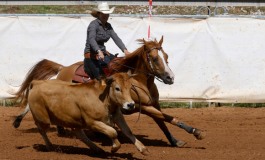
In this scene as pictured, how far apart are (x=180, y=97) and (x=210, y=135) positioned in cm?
303

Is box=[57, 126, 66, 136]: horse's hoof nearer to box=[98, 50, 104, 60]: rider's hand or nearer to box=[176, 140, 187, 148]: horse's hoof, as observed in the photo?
box=[98, 50, 104, 60]: rider's hand

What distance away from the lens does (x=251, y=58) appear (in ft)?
44.5

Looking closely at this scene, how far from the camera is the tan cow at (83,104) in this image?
8.62 metres

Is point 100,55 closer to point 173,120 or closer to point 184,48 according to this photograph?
point 173,120

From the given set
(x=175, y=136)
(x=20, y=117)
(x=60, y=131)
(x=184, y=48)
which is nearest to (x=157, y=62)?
(x=175, y=136)

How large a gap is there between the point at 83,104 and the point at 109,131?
57 centimetres

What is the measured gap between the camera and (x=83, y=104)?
29.2ft

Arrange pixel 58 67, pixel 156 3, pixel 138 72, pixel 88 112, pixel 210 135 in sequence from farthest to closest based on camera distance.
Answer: pixel 156 3
pixel 58 67
pixel 210 135
pixel 138 72
pixel 88 112

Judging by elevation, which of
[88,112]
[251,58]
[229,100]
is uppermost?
[88,112]

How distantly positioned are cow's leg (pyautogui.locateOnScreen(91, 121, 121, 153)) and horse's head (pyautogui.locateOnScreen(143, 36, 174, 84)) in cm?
133

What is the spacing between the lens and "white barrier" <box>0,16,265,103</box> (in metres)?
13.6

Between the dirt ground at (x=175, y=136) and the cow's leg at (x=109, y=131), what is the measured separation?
436 millimetres

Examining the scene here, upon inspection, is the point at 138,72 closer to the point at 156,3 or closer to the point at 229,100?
the point at 229,100

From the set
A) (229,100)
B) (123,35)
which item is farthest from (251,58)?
(123,35)
